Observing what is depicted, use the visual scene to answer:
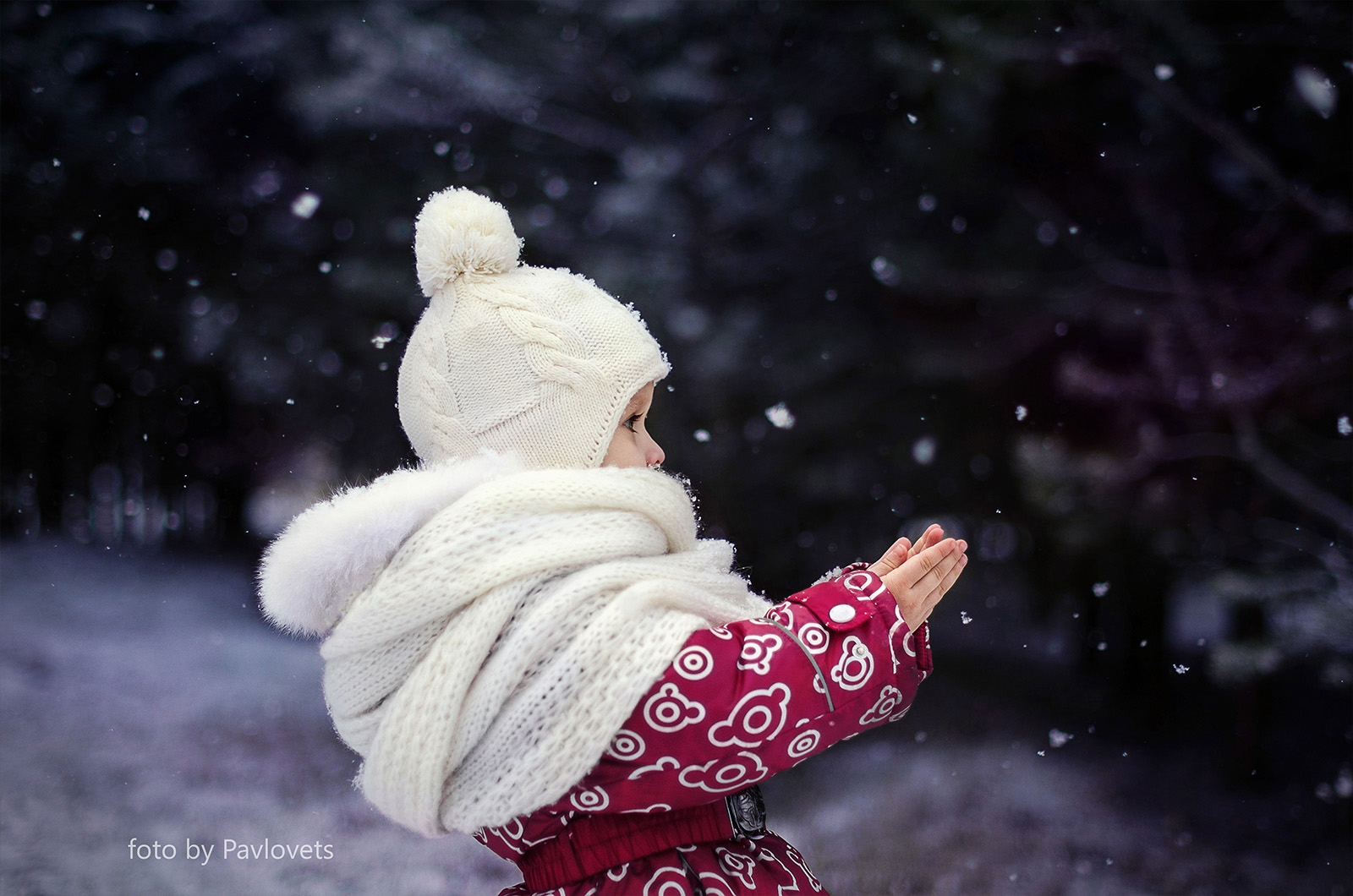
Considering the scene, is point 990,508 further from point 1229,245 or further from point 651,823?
point 651,823

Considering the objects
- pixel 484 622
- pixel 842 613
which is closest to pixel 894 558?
pixel 842 613

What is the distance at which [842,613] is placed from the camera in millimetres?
787

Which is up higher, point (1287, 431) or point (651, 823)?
point (651, 823)

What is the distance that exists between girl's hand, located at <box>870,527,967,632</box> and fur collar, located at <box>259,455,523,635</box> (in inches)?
13.9

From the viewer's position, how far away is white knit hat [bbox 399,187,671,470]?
833 millimetres

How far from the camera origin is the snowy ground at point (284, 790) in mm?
1737

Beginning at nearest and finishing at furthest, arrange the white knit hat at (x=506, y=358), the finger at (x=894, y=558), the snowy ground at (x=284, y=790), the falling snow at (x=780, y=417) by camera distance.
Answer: the white knit hat at (x=506, y=358)
the finger at (x=894, y=558)
the snowy ground at (x=284, y=790)
the falling snow at (x=780, y=417)

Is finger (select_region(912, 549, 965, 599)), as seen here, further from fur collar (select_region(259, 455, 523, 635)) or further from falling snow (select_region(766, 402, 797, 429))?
falling snow (select_region(766, 402, 797, 429))

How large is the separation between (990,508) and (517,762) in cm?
136

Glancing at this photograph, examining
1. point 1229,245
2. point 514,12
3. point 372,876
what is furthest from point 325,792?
point 1229,245

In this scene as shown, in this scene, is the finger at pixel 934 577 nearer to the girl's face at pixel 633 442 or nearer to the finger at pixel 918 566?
the finger at pixel 918 566

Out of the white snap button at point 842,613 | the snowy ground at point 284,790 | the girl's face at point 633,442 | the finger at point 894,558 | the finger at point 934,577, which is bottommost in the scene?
the snowy ground at point 284,790

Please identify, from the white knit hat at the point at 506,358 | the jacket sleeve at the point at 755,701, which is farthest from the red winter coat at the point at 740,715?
the white knit hat at the point at 506,358

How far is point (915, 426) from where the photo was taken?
1.85 m
